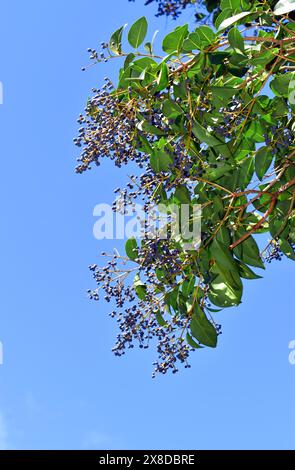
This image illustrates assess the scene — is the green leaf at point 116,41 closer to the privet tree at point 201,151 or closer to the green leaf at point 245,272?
the privet tree at point 201,151

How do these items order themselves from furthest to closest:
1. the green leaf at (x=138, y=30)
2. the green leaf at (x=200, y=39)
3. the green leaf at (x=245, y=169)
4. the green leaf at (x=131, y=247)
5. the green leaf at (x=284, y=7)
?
the green leaf at (x=131, y=247)
the green leaf at (x=245, y=169)
the green leaf at (x=138, y=30)
the green leaf at (x=200, y=39)
the green leaf at (x=284, y=7)

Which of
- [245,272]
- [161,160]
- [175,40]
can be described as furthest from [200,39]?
[245,272]

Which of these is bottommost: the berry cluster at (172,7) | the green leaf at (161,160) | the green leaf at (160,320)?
the green leaf at (160,320)

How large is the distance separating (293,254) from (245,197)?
0.83 feet

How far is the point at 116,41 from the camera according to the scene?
Result: 2305 millimetres

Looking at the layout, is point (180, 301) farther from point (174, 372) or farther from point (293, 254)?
point (293, 254)

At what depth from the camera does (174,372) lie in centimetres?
244

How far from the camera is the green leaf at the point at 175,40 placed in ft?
6.94

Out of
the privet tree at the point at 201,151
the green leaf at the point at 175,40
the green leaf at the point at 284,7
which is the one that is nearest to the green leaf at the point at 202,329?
the privet tree at the point at 201,151

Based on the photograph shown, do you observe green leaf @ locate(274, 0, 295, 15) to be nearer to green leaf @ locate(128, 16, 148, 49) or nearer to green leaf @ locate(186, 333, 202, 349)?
green leaf @ locate(128, 16, 148, 49)

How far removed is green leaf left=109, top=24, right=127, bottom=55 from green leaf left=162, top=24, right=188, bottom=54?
21 cm

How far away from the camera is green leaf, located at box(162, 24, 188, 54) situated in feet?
6.94

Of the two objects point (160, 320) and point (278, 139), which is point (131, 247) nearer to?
point (160, 320)
